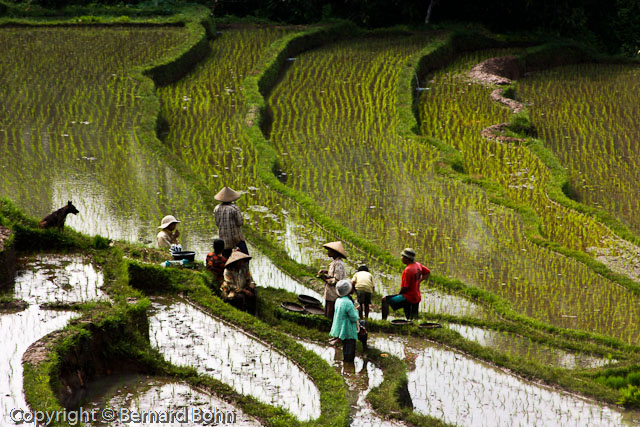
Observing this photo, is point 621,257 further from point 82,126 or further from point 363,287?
point 82,126

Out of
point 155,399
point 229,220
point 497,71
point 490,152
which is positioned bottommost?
point 155,399

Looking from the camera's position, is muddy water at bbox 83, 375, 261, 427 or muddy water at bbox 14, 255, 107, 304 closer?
muddy water at bbox 83, 375, 261, 427

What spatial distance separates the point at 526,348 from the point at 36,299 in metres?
4.88

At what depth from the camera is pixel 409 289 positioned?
9.19 m

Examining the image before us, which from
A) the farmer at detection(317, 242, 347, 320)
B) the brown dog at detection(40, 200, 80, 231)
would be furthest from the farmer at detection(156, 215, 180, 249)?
the farmer at detection(317, 242, 347, 320)

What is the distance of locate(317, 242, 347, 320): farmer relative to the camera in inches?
348

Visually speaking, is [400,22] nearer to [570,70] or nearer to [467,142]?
[570,70]

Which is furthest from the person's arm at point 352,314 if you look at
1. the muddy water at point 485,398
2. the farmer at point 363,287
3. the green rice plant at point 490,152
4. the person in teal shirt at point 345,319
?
the green rice plant at point 490,152

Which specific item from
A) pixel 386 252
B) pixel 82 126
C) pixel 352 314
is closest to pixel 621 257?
pixel 386 252

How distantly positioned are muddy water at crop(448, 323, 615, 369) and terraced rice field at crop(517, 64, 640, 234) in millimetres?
4921

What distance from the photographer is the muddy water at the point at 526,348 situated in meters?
8.68

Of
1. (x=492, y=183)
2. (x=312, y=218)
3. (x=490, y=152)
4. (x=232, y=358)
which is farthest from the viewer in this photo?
(x=490, y=152)

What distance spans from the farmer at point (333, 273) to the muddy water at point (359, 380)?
1.67 feet

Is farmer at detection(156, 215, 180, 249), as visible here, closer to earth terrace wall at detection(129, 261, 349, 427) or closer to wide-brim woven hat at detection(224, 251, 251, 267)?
earth terrace wall at detection(129, 261, 349, 427)
